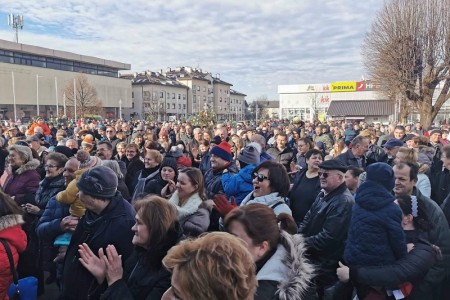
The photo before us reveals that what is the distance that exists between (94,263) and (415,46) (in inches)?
864

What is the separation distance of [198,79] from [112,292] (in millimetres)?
85516

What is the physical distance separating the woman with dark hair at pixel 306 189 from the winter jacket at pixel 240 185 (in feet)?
2.45

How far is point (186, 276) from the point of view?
142 cm

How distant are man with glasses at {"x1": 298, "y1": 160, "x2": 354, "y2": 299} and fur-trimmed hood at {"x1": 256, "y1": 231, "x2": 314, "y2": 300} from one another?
1141 mm

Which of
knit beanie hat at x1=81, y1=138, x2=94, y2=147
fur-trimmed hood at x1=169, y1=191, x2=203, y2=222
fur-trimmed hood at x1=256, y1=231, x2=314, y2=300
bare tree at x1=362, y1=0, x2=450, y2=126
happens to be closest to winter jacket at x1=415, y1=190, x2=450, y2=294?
fur-trimmed hood at x1=256, y1=231, x2=314, y2=300

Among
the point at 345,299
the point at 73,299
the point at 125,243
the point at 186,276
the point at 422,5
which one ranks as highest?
the point at 422,5

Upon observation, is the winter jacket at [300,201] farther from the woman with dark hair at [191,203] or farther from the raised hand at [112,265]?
the raised hand at [112,265]

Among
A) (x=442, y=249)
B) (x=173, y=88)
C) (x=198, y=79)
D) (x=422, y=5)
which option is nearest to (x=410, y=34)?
(x=422, y=5)

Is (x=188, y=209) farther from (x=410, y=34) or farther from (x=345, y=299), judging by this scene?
(x=410, y=34)

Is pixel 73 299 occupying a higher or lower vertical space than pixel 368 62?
lower

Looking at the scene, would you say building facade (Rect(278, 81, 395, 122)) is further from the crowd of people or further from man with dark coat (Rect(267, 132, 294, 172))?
the crowd of people

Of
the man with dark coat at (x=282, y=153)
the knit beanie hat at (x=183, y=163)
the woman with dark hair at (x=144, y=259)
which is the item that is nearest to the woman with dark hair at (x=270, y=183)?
the woman with dark hair at (x=144, y=259)

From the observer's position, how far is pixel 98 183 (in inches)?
113

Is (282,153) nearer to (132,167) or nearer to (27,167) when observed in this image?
(132,167)
